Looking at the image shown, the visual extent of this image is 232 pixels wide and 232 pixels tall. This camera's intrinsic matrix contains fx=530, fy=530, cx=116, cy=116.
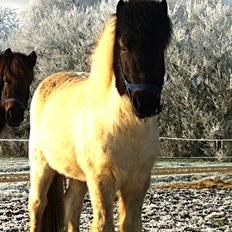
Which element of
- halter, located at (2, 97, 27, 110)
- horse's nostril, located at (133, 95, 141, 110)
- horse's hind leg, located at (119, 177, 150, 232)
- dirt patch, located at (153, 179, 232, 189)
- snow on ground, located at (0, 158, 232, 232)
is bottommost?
dirt patch, located at (153, 179, 232, 189)

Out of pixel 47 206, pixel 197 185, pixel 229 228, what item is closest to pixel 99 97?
pixel 47 206

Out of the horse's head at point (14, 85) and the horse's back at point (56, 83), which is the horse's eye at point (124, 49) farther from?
the horse's head at point (14, 85)

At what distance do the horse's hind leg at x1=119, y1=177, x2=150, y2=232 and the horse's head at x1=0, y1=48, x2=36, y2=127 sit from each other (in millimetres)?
1995

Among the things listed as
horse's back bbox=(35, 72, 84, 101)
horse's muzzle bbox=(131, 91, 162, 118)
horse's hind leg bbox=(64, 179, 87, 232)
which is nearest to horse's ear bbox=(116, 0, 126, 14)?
horse's muzzle bbox=(131, 91, 162, 118)

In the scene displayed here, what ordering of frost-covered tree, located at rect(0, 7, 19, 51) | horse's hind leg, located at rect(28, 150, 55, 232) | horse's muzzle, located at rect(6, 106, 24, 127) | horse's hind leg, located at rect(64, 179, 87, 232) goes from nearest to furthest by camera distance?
horse's hind leg, located at rect(28, 150, 55, 232), horse's hind leg, located at rect(64, 179, 87, 232), horse's muzzle, located at rect(6, 106, 24, 127), frost-covered tree, located at rect(0, 7, 19, 51)

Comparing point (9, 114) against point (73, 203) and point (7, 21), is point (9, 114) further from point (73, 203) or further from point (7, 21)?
point (7, 21)

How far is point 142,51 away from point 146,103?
1.16 feet

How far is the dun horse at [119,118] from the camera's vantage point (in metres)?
3.47

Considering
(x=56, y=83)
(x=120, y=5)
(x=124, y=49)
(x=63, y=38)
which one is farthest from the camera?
(x=63, y=38)

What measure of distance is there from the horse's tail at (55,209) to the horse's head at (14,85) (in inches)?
31.6

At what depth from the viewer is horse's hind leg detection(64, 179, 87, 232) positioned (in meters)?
5.25

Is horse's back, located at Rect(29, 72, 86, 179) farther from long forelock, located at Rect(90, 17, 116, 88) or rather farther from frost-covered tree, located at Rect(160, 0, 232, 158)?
frost-covered tree, located at Rect(160, 0, 232, 158)

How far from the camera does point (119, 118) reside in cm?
380

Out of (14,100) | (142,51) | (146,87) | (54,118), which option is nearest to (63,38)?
(14,100)
